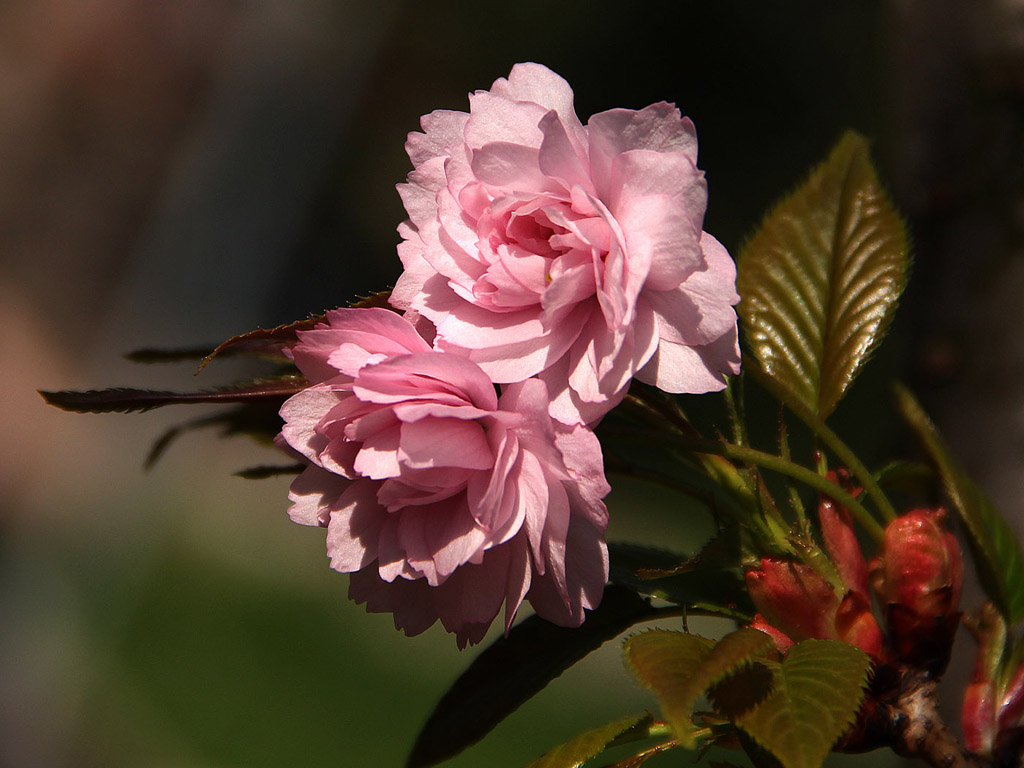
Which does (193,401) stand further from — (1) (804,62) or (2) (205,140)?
(1) (804,62)

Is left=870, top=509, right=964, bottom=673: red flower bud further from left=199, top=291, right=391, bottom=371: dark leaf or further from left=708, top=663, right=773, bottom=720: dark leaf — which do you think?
left=199, top=291, right=391, bottom=371: dark leaf

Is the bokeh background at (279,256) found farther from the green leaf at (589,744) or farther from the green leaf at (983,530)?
the green leaf at (589,744)

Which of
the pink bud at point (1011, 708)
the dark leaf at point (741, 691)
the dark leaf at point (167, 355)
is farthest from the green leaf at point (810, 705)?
the dark leaf at point (167, 355)

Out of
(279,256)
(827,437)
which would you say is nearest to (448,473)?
(827,437)

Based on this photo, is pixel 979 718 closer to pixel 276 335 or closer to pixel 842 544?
pixel 842 544

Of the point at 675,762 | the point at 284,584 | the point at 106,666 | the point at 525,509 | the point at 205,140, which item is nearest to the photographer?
the point at 525,509

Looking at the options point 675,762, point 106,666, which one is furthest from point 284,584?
point 675,762

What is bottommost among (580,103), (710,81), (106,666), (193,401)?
(106,666)

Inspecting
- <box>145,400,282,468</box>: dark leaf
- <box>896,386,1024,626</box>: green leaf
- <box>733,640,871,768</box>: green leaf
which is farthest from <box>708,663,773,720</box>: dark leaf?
<box>145,400,282,468</box>: dark leaf
